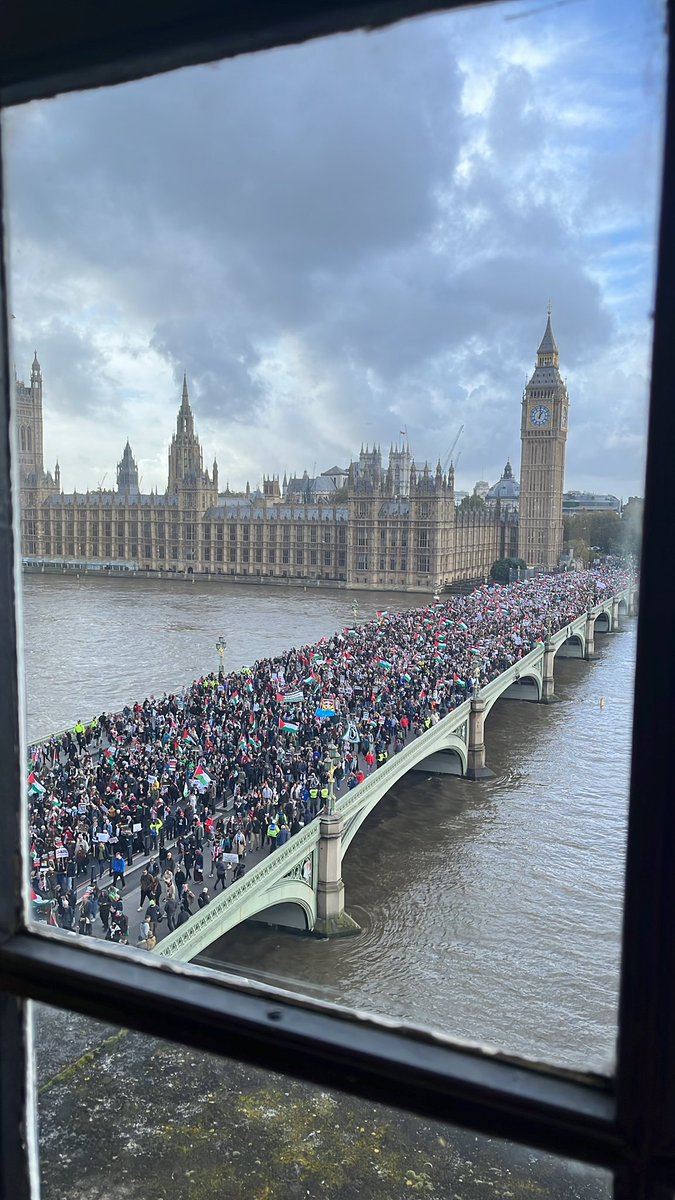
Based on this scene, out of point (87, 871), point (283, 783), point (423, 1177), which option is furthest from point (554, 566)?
point (423, 1177)

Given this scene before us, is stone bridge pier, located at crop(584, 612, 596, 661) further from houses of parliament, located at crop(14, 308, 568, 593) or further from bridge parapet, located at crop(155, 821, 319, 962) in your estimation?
houses of parliament, located at crop(14, 308, 568, 593)

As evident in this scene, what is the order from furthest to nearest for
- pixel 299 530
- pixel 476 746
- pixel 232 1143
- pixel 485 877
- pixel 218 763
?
pixel 299 530
pixel 476 746
pixel 485 877
pixel 218 763
pixel 232 1143

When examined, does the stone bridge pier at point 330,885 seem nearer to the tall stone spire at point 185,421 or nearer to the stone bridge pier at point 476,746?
the stone bridge pier at point 476,746

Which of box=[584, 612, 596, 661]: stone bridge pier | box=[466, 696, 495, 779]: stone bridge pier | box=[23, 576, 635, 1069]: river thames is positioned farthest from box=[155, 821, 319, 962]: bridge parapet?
box=[584, 612, 596, 661]: stone bridge pier

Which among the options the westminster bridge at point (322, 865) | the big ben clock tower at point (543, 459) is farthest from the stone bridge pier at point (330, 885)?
the big ben clock tower at point (543, 459)

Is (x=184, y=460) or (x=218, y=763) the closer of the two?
(x=218, y=763)

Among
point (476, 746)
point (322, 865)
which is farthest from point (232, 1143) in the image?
point (476, 746)

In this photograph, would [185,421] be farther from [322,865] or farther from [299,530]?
[322,865]
